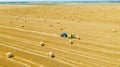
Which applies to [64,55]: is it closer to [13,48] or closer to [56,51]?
[56,51]

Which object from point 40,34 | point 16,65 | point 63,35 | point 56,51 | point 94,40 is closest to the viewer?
point 16,65

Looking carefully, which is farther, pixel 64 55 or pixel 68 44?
pixel 68 44

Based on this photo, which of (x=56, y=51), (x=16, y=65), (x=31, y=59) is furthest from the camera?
(x=56, y=51)

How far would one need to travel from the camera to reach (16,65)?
13.6 meters

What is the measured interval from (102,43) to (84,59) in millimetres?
4717

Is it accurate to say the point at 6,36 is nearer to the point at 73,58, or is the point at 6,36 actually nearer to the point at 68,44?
the point at 68,44

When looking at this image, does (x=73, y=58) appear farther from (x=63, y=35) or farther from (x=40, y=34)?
(x=40, y=34)

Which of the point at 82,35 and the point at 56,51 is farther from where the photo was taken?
the point at 82,35

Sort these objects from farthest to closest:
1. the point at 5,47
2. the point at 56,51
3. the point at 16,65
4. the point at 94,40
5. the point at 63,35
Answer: the point at 63,35 → the point at 94,40 → the point at 5,47 → the point at 56,51 → the point at 16,65

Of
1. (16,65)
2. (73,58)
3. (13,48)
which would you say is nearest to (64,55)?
(73,58)

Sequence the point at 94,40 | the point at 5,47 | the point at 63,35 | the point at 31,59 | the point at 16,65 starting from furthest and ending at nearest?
1. the point at 63,35
2. the point at 94,40
3. the point at 5,47
4. the point at 31,59
5. the point at 16,65

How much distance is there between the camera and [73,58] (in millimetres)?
14680

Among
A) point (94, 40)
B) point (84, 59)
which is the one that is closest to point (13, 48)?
point (84, 59)

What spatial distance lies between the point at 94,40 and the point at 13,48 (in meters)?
7.59
